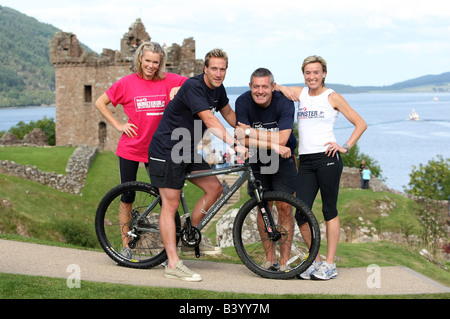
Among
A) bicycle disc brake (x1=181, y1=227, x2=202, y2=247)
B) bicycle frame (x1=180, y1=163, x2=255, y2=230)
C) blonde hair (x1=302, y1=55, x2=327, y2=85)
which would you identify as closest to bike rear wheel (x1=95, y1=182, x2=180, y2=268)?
bicycle disc brake (x1=181, y1=227, x2=202, y2=247)

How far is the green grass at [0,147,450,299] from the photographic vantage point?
6223mm

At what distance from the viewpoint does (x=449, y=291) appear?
6.64 metres

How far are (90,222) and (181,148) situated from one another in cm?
1670

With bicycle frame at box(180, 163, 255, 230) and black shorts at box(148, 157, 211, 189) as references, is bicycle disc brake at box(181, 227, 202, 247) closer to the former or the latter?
bicycle frame at box(180, 163, 255, 230)

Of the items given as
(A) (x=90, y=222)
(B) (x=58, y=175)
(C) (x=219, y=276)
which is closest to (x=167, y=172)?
(C) (x=219, y=276)

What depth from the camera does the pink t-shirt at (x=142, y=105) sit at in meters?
7.80

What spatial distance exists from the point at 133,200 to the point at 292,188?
2.06 m

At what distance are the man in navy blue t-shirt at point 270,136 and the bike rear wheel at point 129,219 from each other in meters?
1.27

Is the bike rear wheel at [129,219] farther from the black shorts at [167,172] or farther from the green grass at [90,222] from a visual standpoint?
the green grass at [90,222]

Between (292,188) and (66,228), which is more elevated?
(292,188)

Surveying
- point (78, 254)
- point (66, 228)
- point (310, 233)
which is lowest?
point (66, 228)

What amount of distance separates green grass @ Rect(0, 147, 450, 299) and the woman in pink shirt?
5.90 feet
